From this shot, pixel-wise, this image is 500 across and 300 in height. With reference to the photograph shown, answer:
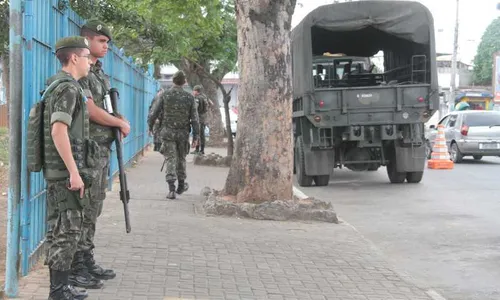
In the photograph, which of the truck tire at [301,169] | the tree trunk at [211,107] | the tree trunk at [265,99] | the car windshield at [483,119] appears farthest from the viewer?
the tree trunk at [211,107]

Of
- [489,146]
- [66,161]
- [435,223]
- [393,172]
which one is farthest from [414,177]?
[66,161]

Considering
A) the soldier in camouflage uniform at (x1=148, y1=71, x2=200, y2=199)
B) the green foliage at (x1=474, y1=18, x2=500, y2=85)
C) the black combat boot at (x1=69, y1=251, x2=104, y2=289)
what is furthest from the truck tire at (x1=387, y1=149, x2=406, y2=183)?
the green foliage at (x1=474, y1=18, x2=500, y2=85)

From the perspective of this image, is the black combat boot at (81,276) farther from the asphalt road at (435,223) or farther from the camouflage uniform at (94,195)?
the asphalt road at (435,223)

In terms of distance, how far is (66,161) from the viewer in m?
4.09

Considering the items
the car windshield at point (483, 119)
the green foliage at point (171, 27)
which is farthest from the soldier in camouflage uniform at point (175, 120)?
the car windshield at point (483, 119)

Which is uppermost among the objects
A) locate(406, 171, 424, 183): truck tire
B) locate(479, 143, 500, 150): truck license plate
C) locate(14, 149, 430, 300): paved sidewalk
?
locate(479, 143, 500, 150): truck license plate

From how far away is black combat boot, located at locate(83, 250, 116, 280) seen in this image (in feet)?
16.5

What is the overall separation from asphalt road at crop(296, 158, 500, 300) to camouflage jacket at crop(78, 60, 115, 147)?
298 centimetres

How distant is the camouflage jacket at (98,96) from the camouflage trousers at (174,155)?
A: 4.59 meters

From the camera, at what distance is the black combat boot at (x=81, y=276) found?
15.8 ft

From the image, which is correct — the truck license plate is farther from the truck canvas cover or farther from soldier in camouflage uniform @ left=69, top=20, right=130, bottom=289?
soldier in camouflage uniform @ left=69, top=20, right=130, bottom=289

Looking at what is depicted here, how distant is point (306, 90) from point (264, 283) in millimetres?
7003

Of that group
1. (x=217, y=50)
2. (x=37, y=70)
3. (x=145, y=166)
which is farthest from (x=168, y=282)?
(x=217, y=50)

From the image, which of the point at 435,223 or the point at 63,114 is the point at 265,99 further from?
the point at 63,114
